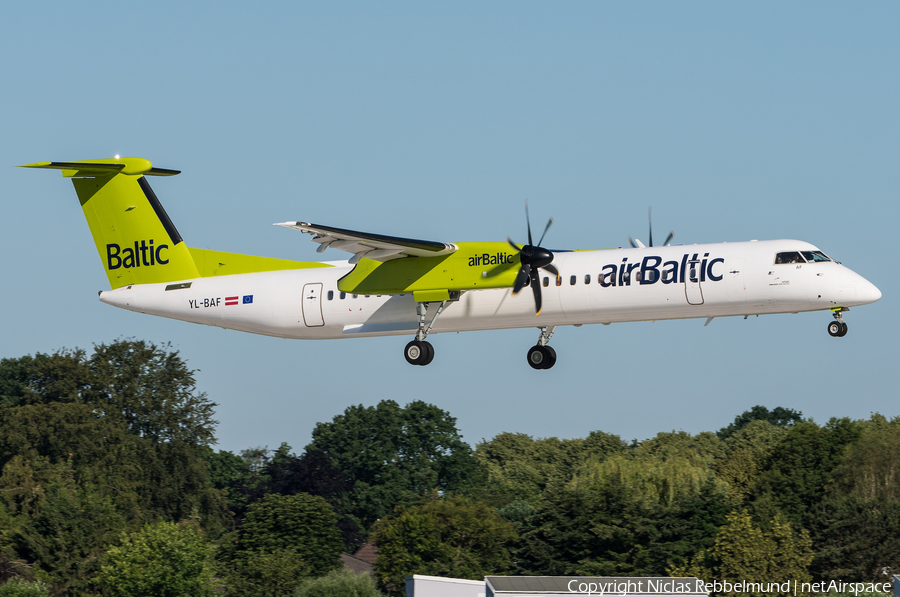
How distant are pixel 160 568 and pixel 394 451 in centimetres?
4161

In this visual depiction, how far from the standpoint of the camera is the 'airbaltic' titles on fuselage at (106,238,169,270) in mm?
31891

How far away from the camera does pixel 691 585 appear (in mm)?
37875

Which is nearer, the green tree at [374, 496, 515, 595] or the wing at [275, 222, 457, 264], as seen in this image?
the wing at [275, 222, 457, 264]

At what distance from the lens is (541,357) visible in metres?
29.7

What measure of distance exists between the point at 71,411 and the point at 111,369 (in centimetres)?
663

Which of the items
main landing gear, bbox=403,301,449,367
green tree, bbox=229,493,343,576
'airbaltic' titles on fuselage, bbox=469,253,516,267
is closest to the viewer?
'airbaltic' titles on fuselage, bbox=469,253,516,267

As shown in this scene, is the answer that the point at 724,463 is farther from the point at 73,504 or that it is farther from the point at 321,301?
the point at 321,301

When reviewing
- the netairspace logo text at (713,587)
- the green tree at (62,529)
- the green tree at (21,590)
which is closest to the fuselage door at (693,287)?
the netairspace logo text at (713,587)

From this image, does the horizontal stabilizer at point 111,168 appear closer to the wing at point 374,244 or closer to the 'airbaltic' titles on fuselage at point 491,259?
the wing at point 374,244

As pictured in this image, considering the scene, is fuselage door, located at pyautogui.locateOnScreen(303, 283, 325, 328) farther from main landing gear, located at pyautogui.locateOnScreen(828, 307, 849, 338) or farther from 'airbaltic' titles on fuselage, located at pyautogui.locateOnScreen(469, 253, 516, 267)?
main landing gear, located at pyautogui.locateOnScreen(828, 307, 849, 338)

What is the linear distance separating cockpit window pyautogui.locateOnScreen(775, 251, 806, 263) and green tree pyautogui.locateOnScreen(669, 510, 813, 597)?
17.9 metres

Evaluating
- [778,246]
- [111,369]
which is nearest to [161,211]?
[778,246]

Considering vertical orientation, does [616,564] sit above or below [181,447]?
below

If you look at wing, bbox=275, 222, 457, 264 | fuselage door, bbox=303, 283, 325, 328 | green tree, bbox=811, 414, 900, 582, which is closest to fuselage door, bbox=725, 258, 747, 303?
wing, bbox=275, 222, 457, 264
